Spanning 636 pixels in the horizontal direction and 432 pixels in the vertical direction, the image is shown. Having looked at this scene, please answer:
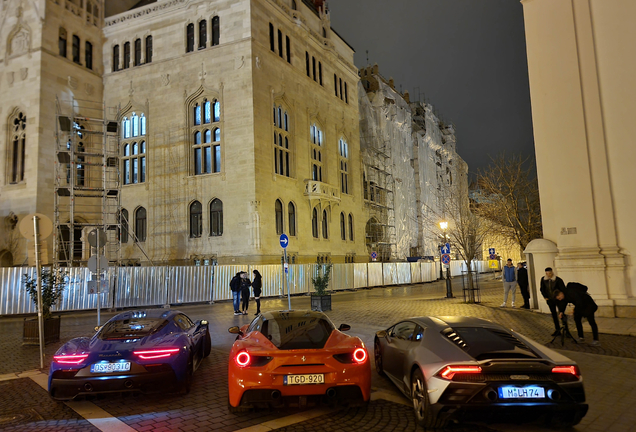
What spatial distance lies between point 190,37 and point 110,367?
28.4 meters

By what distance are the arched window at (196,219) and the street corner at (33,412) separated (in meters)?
21.2

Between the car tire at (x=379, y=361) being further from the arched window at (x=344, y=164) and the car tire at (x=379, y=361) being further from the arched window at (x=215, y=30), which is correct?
the arched window at (x=344, y=164)

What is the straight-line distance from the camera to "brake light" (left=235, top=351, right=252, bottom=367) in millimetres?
5414

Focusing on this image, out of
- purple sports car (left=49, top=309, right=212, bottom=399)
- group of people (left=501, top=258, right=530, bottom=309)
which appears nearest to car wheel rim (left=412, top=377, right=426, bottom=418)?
purple sports car (left=49, top=309, right=212, bottom=399)

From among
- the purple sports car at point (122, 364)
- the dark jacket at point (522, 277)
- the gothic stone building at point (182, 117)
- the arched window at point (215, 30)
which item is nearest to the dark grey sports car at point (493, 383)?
the purple sports car at point (122, 364)

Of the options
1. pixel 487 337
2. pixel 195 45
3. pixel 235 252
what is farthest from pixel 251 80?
pixel 487 337

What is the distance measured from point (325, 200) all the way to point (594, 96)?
21.5 metres

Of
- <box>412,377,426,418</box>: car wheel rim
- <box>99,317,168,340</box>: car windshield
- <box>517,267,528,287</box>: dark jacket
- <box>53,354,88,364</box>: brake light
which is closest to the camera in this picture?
<box>412,377,426,418</box>: car wheel rim

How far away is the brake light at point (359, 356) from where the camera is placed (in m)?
5.55

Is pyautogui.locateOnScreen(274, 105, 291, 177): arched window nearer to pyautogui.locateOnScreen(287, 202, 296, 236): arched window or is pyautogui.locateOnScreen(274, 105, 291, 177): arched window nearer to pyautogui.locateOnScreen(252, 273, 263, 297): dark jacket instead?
pyautogui.locateOnScreen(287, 202, 296, 236): arched window

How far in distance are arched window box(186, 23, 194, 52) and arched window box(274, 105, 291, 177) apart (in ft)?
22.6

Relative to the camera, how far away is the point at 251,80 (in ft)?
89.5

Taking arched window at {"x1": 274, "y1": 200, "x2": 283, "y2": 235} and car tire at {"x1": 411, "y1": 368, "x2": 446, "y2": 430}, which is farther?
arched window at {"x1": 274, "y1": 200, "x2": 283, "y2": 235}

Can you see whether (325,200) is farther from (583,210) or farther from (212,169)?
(583,210)
